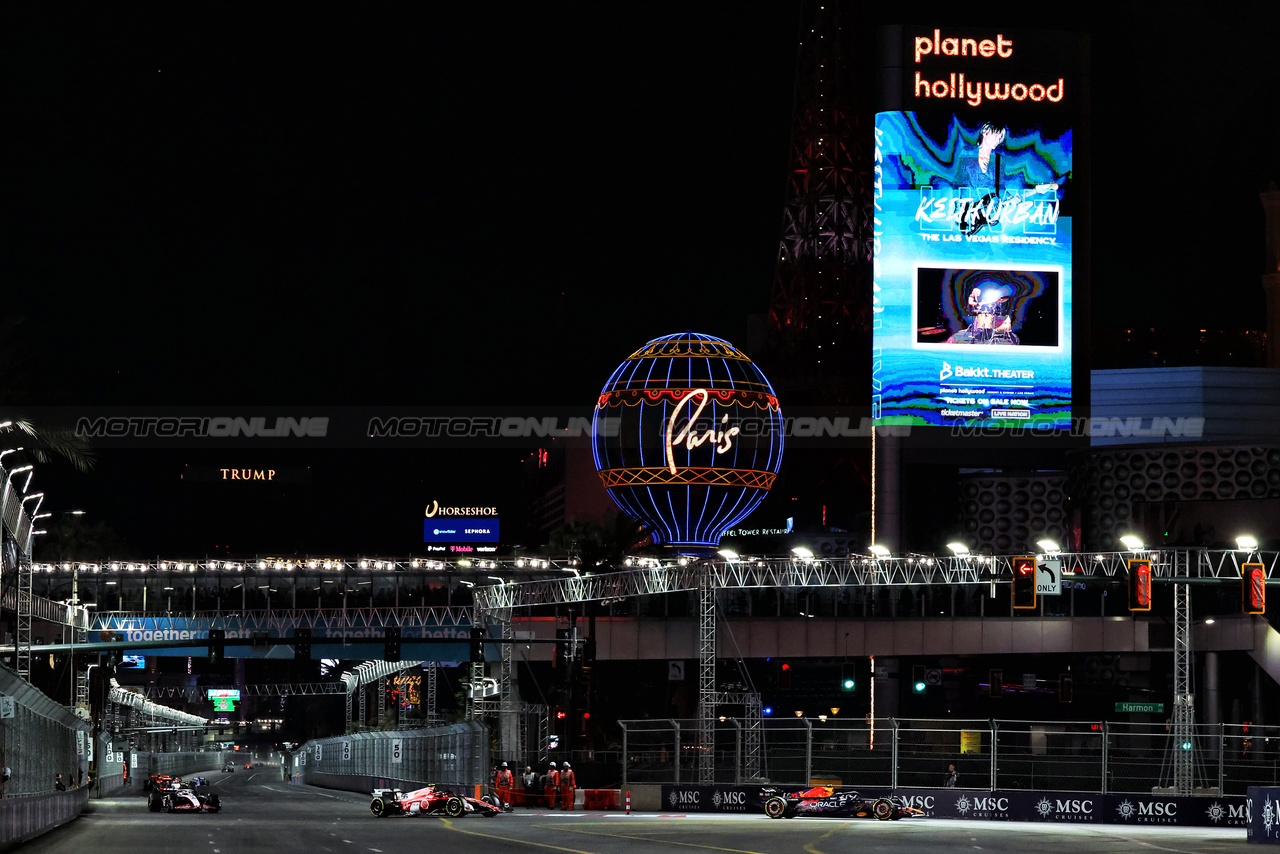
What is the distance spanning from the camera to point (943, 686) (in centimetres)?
11694

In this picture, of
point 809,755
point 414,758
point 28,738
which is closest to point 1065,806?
point 809,755

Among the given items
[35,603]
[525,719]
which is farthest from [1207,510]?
[35,603]

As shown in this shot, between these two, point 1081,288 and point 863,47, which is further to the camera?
point 863,47

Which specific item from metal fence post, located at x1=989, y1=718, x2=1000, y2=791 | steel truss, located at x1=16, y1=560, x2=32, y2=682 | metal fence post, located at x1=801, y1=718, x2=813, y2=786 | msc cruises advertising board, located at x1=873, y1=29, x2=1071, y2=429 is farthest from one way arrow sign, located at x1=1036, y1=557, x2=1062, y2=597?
msc cruises advertising board, located at x1=873, y1=29, x2=1071, y2=429

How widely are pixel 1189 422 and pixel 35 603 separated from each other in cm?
7749

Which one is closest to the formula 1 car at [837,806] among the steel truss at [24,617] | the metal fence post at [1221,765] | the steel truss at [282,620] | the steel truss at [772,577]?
the steel truss at [772,577]

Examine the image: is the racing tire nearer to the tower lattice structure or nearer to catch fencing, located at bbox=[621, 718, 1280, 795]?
catch fencing, located at bbox=[621, 718, 1280, 795]

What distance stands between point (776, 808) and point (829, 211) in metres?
89.6

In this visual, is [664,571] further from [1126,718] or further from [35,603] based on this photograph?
[1126,718]

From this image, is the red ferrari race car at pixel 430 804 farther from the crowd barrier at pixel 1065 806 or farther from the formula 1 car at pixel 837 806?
the formula 1 car at pixel 837 806

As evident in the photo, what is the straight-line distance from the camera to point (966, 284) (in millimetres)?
101188

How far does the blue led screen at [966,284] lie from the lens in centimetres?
10131

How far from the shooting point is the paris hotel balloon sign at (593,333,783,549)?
105812 mm

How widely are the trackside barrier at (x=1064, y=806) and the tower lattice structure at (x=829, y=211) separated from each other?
83928 millimetres
